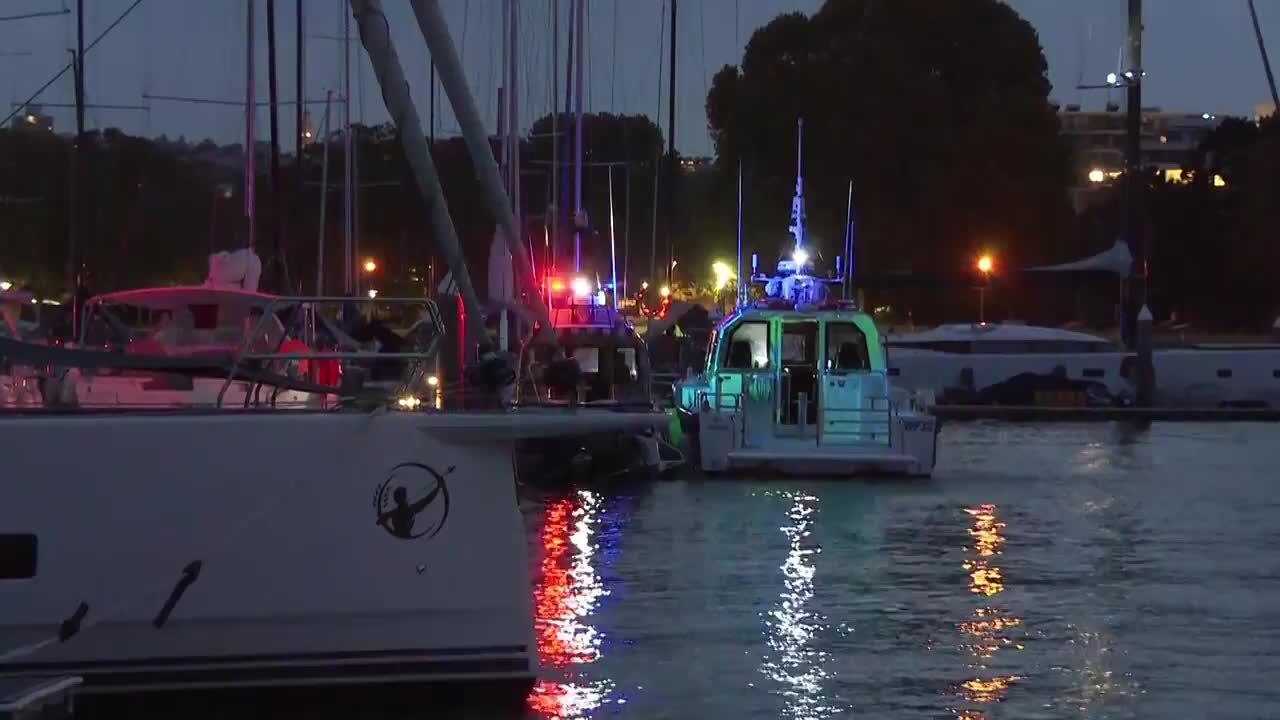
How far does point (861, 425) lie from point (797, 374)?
1703mm

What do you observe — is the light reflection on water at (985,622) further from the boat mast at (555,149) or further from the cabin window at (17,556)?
the boat mast at (555,149)

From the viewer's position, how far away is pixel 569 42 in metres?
35.4

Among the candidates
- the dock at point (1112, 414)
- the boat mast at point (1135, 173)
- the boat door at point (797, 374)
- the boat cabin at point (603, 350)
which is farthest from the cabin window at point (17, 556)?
the boat mast at point (1135, 173)

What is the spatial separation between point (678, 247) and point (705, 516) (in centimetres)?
4605

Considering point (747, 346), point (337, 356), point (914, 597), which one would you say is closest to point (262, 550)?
point (337, 356)

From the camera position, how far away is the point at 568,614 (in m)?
14.4

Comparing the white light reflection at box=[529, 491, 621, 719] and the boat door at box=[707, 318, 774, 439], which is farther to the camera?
the boat door at box=[707, 318, 774, 439]

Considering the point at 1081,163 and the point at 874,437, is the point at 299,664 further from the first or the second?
the point at 1081,163

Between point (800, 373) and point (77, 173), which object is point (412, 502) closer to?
point (800, 373)

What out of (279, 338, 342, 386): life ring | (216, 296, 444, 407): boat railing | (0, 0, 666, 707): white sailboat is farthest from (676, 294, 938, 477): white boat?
(0, 0, 666, 707): white sailboat

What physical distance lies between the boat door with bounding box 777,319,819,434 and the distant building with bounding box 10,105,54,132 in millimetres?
11306

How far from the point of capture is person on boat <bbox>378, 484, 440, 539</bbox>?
30.9ft

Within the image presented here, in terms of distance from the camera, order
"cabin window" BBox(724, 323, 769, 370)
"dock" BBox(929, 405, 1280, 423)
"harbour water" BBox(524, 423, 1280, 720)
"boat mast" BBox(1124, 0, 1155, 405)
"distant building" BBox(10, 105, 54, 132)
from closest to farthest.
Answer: "harbour water" BBox(524, 423, 1280, 720), "cabin window" BBox(724, 323, 769, 370), "distant building" BBox(10, 105, 54, 132), "dock" BBox(929, 405, 1280, 423), "boat mast" BBox(1124, 0, 1155, 405)

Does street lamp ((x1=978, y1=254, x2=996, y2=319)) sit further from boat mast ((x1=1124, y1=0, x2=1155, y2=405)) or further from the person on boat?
the person on boat
